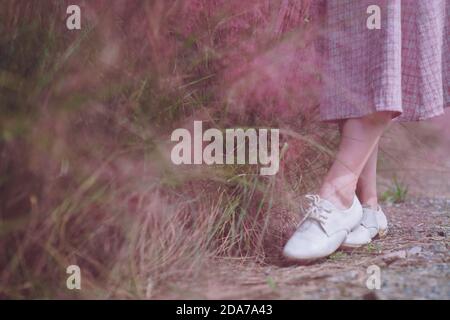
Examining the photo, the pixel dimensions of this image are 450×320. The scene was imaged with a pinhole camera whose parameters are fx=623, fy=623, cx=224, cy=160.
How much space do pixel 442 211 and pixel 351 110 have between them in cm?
72

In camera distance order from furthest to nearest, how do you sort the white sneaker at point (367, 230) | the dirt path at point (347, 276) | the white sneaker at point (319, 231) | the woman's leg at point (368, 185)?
1. the woman's leg at point (368, 185)
2. the white sneaker at point (367, 230)
3. the white sneaker at point (319, 231)
4. the dirt path at point (347, 276)

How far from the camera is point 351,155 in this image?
1082mm

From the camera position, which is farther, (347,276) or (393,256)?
(393,256)

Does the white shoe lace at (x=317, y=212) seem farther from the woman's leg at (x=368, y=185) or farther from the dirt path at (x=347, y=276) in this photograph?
the woman's leg at (x=368, y=185)

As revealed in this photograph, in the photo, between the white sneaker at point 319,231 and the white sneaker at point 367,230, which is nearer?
the white sneaker at point 319,231

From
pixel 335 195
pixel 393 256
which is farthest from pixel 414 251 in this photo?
pixel 335 195

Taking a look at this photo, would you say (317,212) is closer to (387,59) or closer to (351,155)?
(351,155)

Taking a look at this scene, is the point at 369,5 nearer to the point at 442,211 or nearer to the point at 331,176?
the point at 331,176

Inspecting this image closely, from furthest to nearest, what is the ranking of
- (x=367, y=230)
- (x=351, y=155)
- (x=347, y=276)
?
1. (x=367, y=230)
2. (x=351, y=155)
3. (x=347, y=276)

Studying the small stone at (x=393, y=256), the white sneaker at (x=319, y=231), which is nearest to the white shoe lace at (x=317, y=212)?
the white sneaker at (x=319, y=231)

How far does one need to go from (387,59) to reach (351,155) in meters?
0.17

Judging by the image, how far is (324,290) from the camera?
3.01 feet

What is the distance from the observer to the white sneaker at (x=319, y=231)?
1031 mm

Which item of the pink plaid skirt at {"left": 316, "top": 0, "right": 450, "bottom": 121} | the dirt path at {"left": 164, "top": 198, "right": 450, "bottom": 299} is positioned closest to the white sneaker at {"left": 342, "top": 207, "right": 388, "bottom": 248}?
the dirt path at {"left": 164, "top": 198, "right": 450, "bottom": 299}
